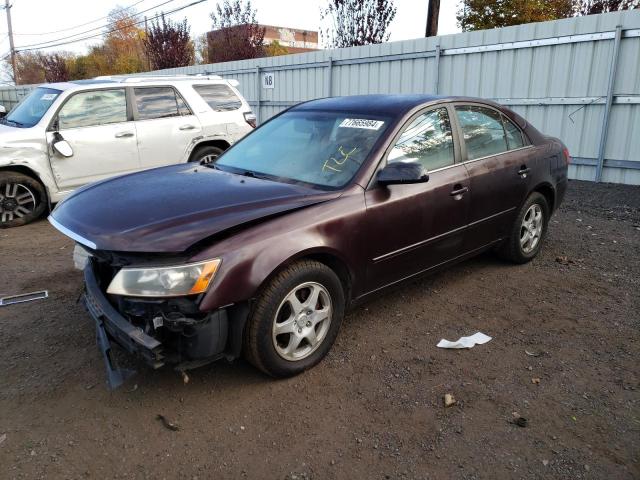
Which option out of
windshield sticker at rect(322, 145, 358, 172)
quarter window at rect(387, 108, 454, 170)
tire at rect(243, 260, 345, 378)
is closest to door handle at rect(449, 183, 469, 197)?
quarter window at rect(387, 108, 454, 170)

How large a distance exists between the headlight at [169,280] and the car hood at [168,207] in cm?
11

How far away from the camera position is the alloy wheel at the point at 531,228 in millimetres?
4918

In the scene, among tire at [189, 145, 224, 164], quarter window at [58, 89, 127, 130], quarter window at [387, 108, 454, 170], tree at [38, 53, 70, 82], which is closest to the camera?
quarter window at [387, 108, 454, 170]

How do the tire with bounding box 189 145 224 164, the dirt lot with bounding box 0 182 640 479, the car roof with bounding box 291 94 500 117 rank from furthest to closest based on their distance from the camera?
the tire with bounding box 189 145 224 164 < the car roof with bounding box 291 94 500 117 < the dirt lot with bounding box 0 182 640 479

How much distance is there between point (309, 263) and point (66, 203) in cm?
168

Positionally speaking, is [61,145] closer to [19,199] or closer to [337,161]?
[19,199]

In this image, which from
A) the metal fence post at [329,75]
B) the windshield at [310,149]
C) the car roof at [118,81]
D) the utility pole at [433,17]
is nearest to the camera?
the windshield at [310,149]

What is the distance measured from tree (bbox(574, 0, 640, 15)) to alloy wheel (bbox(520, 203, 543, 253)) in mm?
20935

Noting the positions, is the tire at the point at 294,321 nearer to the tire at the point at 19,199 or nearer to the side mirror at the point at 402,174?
the side mirror at the point at 402,174

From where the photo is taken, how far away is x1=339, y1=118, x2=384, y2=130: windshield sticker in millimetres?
3686

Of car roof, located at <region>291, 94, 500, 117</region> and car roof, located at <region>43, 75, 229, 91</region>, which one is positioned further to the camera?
car roof, located at <region>43, 75, 229, 91</region>

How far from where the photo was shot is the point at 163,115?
7398 mm

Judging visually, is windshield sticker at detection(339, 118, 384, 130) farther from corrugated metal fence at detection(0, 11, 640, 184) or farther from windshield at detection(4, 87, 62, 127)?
corrugated metal fence at detection(0, 11, 640, 184)

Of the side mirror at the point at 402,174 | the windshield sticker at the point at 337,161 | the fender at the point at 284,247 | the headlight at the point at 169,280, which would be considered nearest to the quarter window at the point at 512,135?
the side mirror at the point at 402,174
